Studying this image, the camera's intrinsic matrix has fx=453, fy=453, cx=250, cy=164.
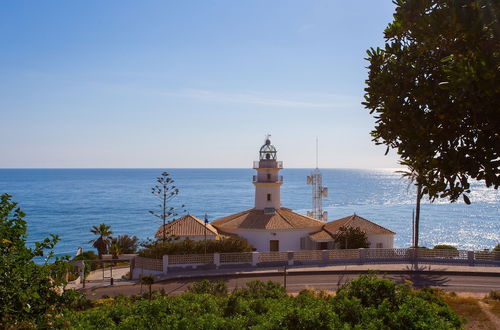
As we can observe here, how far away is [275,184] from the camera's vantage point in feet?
145

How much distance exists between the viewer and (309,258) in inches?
1292

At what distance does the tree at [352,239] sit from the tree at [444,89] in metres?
25.7

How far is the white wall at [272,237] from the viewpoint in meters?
38.9

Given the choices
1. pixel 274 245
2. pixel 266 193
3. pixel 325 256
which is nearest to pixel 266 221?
pixel 274 245

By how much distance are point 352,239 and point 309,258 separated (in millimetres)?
5952

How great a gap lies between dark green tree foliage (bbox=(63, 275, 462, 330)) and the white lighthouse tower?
29701 mm

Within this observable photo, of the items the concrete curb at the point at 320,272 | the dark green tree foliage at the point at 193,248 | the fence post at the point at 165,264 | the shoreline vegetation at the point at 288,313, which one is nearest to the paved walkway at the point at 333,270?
the concrete curb at the point at 320,272

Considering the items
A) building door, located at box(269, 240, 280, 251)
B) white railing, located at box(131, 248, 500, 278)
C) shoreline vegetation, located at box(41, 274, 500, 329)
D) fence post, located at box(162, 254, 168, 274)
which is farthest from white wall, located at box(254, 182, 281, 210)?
shoreline vegetation, located at box(41, 274, 500, 329)

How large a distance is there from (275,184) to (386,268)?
16.0m

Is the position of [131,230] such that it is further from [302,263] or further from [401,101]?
[401,101]

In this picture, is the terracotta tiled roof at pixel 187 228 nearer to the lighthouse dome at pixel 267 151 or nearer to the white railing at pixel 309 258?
the white railing at pixel 309 258

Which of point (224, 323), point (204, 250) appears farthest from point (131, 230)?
point (224, 323)

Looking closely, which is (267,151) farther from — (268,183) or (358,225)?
(358,225)

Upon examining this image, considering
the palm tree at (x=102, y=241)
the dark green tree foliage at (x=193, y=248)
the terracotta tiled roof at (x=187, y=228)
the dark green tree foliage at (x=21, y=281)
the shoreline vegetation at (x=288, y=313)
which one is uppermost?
the dark green tree foliage at (x=21, y=281)
